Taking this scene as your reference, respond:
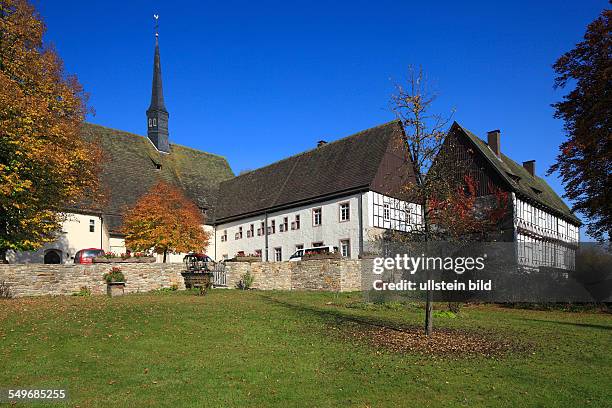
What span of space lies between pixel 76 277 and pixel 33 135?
6841 mm

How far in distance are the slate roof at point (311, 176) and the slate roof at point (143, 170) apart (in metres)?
2.78

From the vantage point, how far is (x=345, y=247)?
3588 cm

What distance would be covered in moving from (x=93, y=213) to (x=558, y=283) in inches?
1270

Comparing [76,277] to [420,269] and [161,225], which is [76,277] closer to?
[161,225]

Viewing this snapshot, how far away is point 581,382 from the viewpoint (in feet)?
27.9

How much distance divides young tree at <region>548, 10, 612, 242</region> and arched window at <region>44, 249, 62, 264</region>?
32869mm

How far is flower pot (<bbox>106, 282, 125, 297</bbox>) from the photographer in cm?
2147

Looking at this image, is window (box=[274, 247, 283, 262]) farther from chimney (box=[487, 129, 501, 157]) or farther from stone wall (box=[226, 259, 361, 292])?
Result: chimney (box=[487, 129, 501, 157])

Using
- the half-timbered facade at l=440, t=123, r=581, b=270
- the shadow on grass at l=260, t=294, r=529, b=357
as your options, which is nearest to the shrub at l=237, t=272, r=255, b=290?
the shadow on grass at l=260, t=294, r=529, b=357

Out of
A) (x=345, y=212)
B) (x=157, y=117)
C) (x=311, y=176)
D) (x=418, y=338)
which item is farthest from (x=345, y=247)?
(x=157, y=117)

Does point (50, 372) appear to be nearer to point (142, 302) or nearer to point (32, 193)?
point (142, 302)

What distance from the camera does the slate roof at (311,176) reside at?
36562 millimetres

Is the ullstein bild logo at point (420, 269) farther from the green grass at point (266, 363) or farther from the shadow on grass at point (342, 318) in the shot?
the green grass at point (266, 363)

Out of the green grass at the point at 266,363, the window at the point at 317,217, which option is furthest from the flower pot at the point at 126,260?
the window at the point at 317,217
